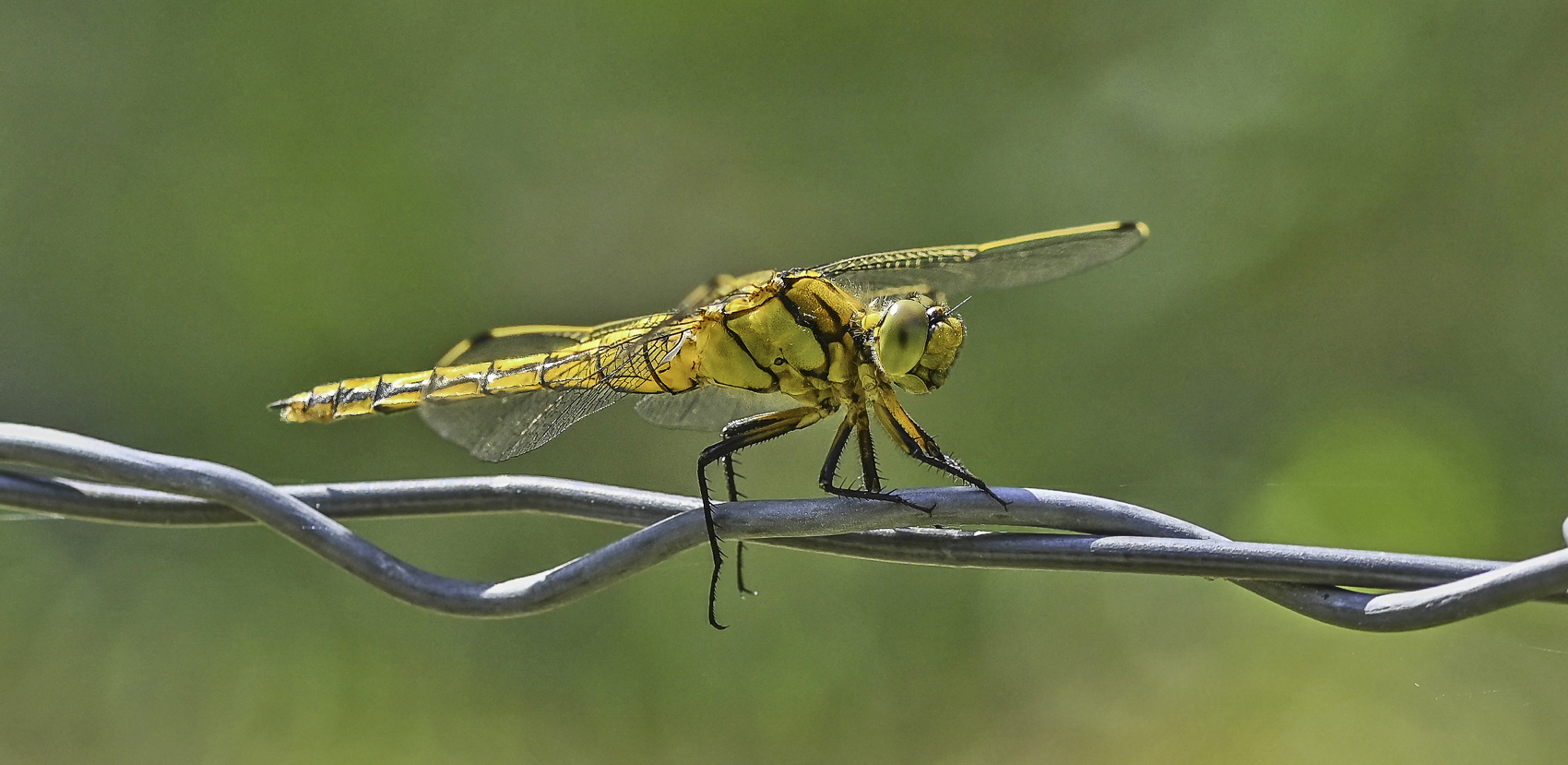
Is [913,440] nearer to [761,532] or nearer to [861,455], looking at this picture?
[861,455]

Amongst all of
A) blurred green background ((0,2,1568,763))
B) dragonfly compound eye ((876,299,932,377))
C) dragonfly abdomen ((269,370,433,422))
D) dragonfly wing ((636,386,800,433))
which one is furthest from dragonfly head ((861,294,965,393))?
blurred green background ((0,2,1568,763))

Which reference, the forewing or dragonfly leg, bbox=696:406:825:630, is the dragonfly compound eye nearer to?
dragonfly leg, bbox=696:406:825:630

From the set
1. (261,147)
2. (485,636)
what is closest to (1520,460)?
(485,636)

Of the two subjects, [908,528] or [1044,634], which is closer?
[908,528]

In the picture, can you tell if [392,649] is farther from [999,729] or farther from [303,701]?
[999,729]

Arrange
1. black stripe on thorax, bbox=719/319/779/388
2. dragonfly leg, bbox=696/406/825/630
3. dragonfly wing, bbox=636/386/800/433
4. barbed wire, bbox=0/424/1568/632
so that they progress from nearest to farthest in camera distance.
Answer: barbed wire, bbox=0/424/1568/632, dragonfly leg, bbox=696/406/825/630, black stripe on thorax, bbox=719/319/779/388, dragonfly wing, bbox=636/386/800/433

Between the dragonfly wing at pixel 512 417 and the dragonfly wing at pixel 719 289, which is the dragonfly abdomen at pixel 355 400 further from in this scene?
the dragonfly wing at pixel 719 289

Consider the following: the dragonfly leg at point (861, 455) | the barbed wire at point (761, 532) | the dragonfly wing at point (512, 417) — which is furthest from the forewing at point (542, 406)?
the barbed wire at point (761, 532)
